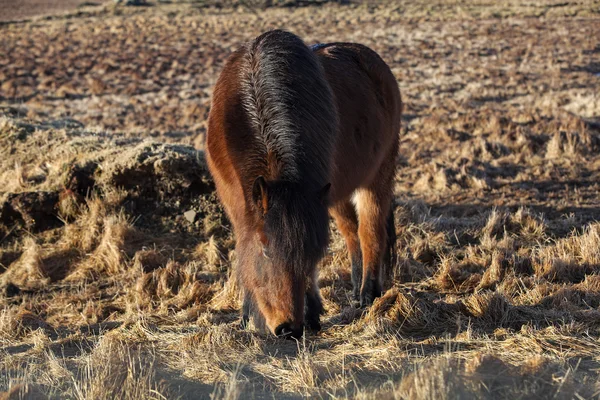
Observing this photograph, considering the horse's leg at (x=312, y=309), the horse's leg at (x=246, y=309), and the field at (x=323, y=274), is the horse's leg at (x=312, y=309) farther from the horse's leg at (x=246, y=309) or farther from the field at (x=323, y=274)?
the horse's leg at (x=246, y=309)

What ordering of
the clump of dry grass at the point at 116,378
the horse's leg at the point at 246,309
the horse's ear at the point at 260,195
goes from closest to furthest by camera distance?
the clump of dry grass at the point at 116,378
the horse's ear at the point at 260,195
the horse's leg at the point at 246,309

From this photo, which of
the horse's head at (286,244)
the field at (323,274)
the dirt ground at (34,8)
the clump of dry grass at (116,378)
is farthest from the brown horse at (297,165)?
the dirt ground at (34,8)

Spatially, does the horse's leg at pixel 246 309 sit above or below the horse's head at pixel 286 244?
below

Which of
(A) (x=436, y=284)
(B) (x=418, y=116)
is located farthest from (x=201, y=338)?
(B) (x=418, y=116)

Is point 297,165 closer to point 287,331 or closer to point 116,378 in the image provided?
point 287,331

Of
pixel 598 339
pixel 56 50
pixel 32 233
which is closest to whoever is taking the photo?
pixel 598 339

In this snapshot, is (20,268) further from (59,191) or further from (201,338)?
(201,338)

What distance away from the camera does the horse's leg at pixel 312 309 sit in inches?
175

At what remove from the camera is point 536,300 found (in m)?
4.85

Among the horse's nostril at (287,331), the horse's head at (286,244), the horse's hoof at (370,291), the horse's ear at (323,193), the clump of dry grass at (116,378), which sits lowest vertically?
the horse's hoof at (370,291)

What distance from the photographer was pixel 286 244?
3.54 meters

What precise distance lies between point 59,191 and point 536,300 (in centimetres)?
540

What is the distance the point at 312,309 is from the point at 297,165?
4.27ft

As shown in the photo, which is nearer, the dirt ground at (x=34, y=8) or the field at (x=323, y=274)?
the field at (x=323, y=274)
